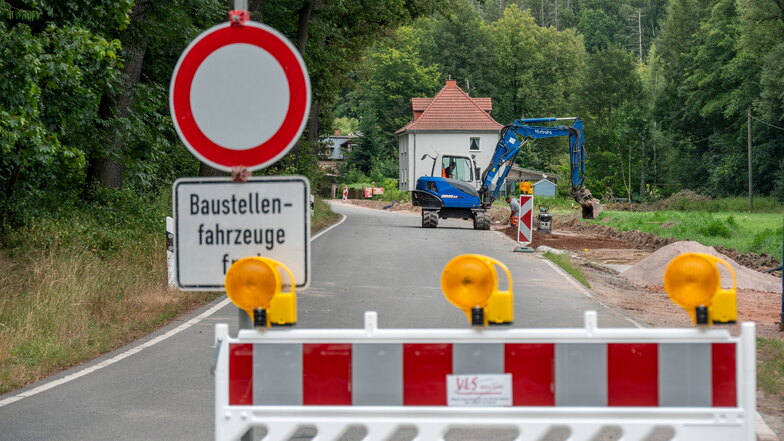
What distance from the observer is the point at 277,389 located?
3.63 metres

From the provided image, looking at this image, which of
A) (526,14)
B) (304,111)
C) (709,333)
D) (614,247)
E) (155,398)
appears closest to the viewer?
(709,333)

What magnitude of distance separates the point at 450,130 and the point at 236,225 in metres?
86.6

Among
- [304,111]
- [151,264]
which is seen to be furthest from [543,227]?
[304,111]

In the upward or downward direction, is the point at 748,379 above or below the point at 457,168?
below

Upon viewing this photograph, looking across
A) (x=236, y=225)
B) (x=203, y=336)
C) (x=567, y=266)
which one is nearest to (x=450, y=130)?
(x=567, y=266)

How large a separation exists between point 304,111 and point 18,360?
20.7ft

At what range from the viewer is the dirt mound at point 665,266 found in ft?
59.1

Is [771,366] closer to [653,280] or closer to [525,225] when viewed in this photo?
[653,280]

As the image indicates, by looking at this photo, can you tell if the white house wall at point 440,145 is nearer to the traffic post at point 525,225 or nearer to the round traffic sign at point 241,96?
the traffic post at point 525,225

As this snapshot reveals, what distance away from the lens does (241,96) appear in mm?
4176

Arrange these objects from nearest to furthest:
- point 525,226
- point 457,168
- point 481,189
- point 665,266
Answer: point 665,266
point 525,226
point 481,189
point 457,168

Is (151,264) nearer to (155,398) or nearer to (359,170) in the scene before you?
(155,398)

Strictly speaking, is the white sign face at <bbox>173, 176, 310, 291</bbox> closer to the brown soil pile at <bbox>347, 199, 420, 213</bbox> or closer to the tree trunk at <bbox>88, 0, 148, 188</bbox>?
the tree trunk at <bbox>88, 0, 148, 188</bbox>

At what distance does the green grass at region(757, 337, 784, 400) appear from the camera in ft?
26.0
